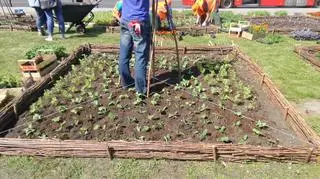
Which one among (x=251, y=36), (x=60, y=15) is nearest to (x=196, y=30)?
(x=251, y=36)

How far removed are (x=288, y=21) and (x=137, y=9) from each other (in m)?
10.1

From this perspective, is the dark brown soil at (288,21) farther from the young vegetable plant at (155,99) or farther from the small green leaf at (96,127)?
the small green leaf at (96,127)

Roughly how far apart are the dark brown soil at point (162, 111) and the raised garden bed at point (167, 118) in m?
0.01

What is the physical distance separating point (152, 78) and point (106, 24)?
6.19 m

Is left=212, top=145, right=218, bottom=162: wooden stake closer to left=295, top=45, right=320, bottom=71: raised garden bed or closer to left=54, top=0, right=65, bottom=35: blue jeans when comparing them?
left=295, top=45, right=320, bottom=71: raised garden bed

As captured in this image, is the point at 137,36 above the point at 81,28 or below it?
above

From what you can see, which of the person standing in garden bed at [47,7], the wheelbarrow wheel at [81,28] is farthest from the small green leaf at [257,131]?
the wheelbarrow wheel at [81,28]

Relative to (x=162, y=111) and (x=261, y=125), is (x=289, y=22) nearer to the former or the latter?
(x=261, y=125)

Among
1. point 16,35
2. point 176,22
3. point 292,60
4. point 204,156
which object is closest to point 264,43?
point 292,60

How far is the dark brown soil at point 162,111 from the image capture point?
202 inches

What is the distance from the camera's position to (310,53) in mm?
9234

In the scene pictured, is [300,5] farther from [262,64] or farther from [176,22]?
[262,64]

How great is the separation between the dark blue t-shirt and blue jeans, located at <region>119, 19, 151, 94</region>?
98mm

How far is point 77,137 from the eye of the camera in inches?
199
